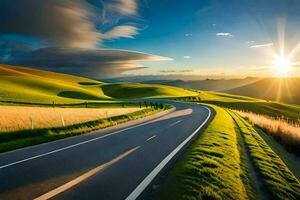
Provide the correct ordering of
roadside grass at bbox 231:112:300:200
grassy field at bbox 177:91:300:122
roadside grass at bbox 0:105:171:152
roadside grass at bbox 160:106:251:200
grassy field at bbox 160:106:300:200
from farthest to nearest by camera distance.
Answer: grassy field at bbox 177:91:300:122 → roadside grass at bbox 0:105:171:152 → roadside grass at bbox 231:112:300:200 → grassy field at bbox 160:106:300:200 → roadside grass at bbox 160:106:251:200

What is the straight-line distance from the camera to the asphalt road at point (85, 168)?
6.91 meters

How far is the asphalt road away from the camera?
6907 millimetres

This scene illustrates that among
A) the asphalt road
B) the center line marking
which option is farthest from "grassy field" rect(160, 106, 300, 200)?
the center line marking

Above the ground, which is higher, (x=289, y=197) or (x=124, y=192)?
(x=124, y=192)

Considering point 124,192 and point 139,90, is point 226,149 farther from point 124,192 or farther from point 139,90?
point 139,90

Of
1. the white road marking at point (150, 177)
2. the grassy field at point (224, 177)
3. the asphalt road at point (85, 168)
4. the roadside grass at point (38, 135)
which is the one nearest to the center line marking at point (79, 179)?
the asphalt road at point (85, 168)

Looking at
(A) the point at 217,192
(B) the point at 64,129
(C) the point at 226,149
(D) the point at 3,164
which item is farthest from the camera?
(B) the point at 64,129

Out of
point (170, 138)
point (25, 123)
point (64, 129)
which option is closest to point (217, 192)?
point (170, 138)

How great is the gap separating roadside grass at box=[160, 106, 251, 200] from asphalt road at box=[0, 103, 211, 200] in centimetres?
63

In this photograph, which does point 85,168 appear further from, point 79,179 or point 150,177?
point 150,177

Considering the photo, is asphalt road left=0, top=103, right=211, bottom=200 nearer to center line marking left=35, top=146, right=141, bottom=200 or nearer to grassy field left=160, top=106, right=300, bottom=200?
center line marking left=35, top=146, right=141, bottom=200

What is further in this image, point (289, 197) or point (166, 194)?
point (289, 197)

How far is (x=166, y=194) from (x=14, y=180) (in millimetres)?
3796

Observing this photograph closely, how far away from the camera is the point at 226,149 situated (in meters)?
13.2
